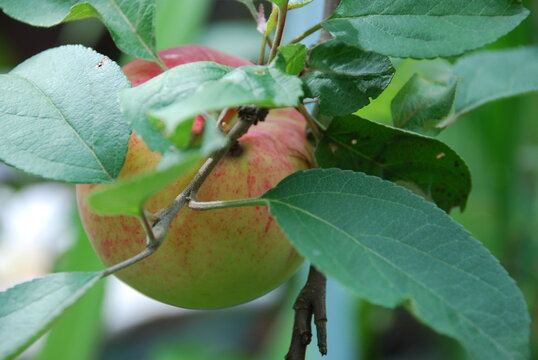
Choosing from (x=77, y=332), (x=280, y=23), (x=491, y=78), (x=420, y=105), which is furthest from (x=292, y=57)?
(x=77, y=332)

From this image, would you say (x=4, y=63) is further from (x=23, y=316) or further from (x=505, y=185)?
(x=23, y=316)

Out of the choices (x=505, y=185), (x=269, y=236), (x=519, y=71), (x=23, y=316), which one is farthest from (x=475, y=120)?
(x=23, y=316)

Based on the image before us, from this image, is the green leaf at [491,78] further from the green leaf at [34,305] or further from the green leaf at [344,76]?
the green leaf at [34,305]

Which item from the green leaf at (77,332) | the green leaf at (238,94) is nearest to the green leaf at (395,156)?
the green leaf at (238,94)

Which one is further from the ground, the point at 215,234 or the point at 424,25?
the point at 424,25

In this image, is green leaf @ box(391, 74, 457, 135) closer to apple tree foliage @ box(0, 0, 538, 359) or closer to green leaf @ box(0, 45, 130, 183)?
apple tree foliage @ box(0, 0, 538, 359)

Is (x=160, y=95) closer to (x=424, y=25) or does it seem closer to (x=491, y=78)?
(x=424, y=25)

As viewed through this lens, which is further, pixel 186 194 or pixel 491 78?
pixel 491 78

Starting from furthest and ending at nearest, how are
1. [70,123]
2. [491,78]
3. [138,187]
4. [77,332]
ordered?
[77,332], [491,78], [70,123], [138,187]

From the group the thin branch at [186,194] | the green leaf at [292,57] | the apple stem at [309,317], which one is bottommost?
the apple stem at [309,317]
